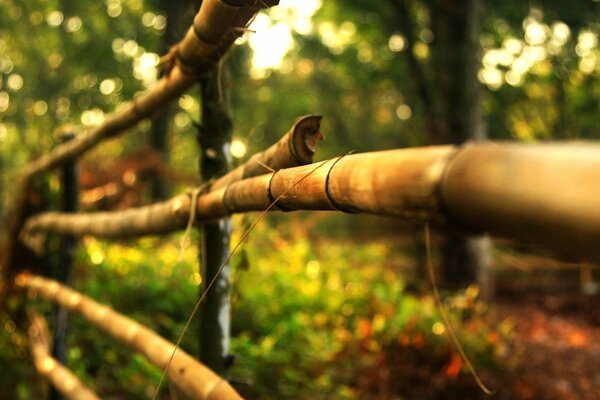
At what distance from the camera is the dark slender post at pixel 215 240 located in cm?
199

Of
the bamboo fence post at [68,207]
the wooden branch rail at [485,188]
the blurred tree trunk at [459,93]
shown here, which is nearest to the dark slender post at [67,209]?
the bamboo fence post at [68,207]

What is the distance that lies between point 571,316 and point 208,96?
7.00 metres

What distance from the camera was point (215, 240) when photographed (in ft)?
6.49

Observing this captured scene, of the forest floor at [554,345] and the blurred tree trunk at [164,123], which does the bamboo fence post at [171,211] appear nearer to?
the forest floor at [554,345]

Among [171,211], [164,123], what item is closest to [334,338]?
[171,211]

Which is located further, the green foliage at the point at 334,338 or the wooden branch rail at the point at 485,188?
the green foliage at the point at 334,338

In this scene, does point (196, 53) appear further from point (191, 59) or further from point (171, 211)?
point (171, 211)

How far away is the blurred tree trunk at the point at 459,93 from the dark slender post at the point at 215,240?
17.4 ft

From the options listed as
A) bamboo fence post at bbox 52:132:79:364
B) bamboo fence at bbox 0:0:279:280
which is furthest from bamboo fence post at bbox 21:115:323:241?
bamboo fence at bbox 0:0:279:280

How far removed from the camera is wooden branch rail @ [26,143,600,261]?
50 cm

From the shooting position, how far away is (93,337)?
4.02 m

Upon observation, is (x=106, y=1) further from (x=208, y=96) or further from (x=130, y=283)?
(x=208, y=96)

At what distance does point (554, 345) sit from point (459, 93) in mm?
2981

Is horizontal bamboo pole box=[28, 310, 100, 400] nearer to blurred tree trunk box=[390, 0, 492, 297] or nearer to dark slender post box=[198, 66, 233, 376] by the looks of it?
dark slender post box=[198, 66, 233, 376]
